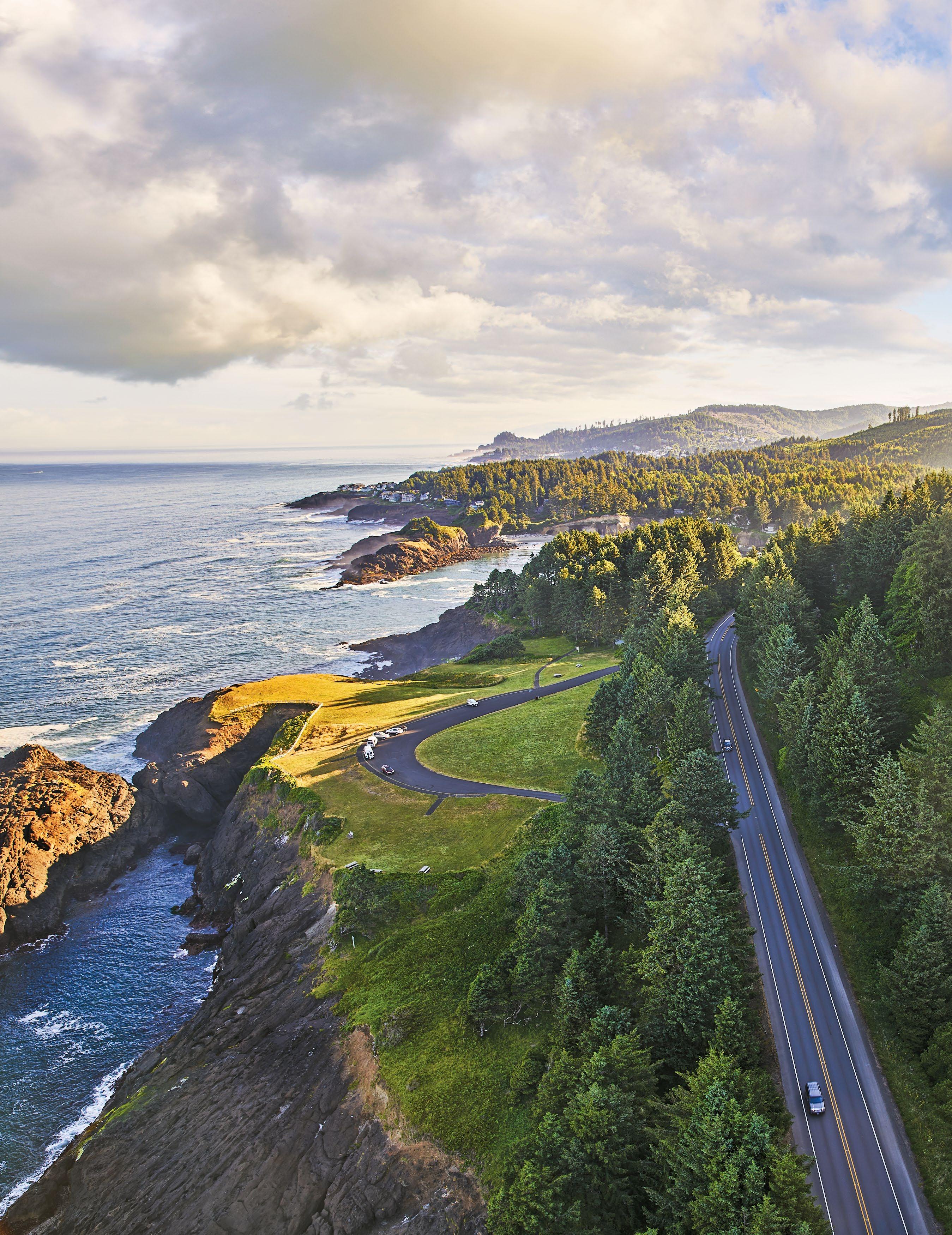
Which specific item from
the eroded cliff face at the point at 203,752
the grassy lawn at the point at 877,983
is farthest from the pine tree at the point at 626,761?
the eroded cliff face at the point at 203,752

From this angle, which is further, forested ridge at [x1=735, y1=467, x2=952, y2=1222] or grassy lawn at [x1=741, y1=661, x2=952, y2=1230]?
forested ridge at [x1=735, y1=467, x2=952, y2=1222]

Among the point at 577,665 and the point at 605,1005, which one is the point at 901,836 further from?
the point at 577,665

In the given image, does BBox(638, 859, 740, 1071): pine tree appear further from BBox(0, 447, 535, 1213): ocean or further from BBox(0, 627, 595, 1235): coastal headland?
BBox(0, 447, 535, 1213): ocean

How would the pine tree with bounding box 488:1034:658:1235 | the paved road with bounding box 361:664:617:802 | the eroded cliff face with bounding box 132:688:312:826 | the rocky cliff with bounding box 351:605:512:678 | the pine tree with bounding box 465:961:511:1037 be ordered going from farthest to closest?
1. the rocky cliff with bounding box 351:605:512:678
2. the eroded cliff face with bounding box 132:688:312:826
3. the paved road with bounding box 361:664:617:802
4. the pine tree with bounding box 465:961:511:1037
5. the pine tree with bounding box 488:1034:658:1235

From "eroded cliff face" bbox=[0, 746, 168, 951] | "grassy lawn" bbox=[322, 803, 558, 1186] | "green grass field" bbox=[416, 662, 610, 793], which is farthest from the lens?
"green grass field" bbox=[416, 662, 610, 793]

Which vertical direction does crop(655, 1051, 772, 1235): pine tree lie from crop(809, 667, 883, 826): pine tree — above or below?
below

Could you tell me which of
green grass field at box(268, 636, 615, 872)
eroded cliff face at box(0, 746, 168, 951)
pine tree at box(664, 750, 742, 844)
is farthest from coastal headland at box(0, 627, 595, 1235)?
pine tree at box(664, 750, 742, 844)

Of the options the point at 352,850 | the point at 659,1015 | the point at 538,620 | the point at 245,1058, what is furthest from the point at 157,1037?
the point at 538,620
